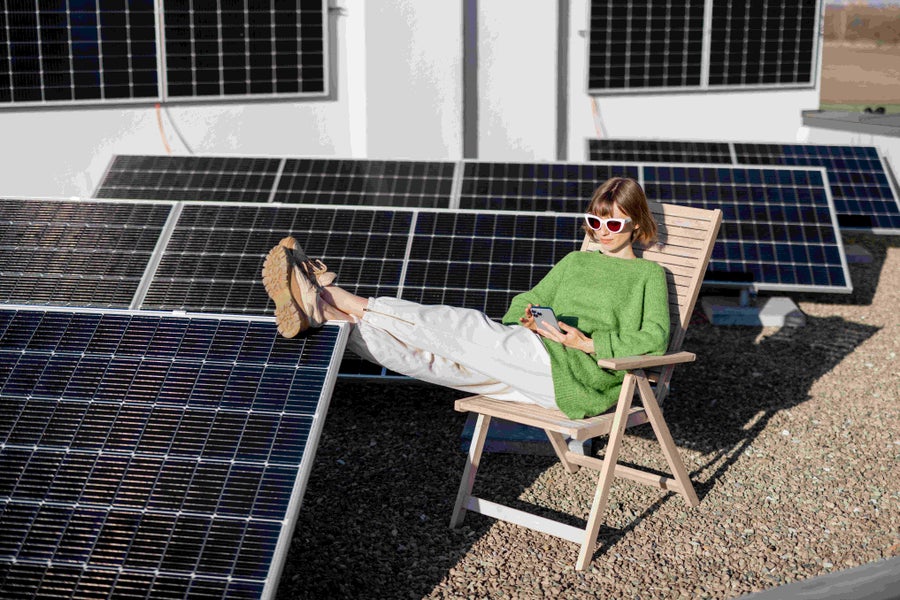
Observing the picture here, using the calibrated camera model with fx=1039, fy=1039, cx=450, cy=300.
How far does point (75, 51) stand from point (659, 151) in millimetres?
6562

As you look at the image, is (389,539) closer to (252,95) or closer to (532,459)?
(532,459)

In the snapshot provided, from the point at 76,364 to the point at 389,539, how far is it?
1493mm

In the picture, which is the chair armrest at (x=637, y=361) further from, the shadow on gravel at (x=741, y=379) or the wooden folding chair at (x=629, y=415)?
the shadow on gravel at (x=741, y=379)

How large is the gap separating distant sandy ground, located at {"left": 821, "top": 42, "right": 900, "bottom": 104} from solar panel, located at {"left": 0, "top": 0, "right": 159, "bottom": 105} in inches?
957

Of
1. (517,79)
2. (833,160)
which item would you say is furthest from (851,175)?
(517,79)

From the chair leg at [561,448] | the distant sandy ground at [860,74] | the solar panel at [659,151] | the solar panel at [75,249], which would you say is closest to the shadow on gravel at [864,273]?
the solar panel at [659,151]

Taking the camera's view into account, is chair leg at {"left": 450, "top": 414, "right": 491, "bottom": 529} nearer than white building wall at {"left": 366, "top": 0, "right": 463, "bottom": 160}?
Yes

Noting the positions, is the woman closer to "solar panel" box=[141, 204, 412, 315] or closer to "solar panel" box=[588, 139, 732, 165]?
"solar panel" box=[141, 204, 412, 315]

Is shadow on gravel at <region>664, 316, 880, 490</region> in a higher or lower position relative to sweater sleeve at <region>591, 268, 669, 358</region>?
lower

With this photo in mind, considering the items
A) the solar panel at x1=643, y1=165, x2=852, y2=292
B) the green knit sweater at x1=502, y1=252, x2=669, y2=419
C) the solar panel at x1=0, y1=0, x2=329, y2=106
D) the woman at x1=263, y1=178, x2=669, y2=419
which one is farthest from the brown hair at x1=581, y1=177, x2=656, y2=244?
the solar panel at x1=0, y1=0, x2=329, y2=106

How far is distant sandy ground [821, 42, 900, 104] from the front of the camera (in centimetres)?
3281

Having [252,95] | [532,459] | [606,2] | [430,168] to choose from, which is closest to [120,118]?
[252,95]

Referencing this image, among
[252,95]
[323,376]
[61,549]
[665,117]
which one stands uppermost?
[323,376]

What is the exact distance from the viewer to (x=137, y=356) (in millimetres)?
4082
